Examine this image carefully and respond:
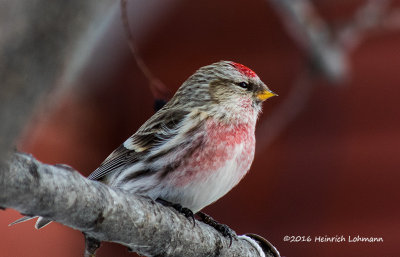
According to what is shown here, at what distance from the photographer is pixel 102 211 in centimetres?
127

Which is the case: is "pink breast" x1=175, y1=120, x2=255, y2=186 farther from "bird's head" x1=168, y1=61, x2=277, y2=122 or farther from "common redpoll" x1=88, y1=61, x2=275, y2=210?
"bird's head" x1=168, y1=61, x2=277, y2=122

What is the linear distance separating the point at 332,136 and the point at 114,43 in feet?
5.37

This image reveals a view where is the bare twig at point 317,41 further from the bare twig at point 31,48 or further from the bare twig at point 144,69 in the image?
the bare twig at point 31,48

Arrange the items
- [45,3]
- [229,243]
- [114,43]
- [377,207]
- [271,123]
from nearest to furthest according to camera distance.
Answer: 1. [45,3]
2. [229,243]
3. [271,123]
4. [377,207]
5. [114,43]

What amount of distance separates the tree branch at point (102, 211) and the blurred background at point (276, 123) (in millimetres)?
2017

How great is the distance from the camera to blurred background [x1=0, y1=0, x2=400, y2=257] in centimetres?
404

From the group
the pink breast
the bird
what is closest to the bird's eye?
the bird

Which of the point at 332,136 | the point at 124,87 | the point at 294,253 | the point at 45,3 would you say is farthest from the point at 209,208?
the point at 45,3

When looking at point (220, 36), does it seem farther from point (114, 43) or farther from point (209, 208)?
point (209, 208)

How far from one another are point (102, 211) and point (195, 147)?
817mm

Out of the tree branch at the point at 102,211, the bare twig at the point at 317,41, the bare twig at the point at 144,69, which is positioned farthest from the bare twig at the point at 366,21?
the tree branch at the point at 102,211

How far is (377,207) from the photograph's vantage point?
408cm

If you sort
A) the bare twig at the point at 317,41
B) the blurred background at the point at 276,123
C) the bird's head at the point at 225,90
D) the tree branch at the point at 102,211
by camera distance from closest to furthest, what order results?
the tree branch at the point at 102,211
the bird's head at the point at 225,90
the bare twig at the point at 317,41
the blurred background at the point at 276,123

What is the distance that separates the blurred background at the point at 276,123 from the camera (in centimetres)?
404
